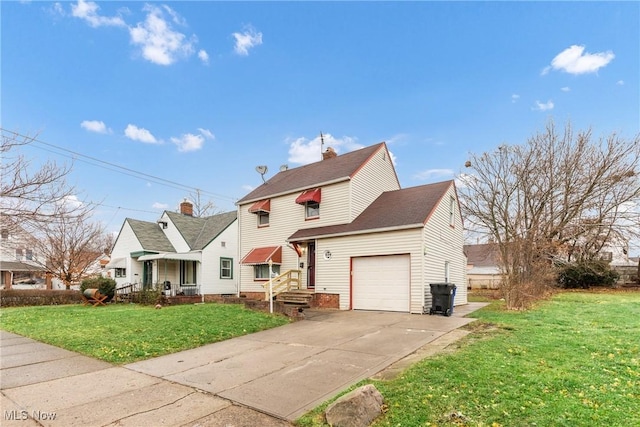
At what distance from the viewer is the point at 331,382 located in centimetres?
579

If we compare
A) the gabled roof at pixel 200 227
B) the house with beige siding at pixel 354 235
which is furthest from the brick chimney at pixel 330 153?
the gabled roof at pixel 200 227

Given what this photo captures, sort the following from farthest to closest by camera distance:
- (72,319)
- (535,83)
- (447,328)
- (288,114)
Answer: (288,114), (535,83), (72,319), (447,328)

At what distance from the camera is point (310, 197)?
17.5m

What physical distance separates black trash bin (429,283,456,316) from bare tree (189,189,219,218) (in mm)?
34380

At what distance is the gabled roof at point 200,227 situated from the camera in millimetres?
23234

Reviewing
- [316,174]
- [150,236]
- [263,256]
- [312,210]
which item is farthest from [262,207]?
[150,236]

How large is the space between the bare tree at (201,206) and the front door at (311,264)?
92.5ft

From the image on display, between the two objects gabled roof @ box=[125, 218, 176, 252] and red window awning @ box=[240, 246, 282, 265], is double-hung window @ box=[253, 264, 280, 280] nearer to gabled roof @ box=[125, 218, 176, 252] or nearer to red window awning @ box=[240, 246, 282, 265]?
red window awning @ box=[240, 246, 282, 265]

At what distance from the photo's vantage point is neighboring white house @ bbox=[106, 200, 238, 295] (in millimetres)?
21953

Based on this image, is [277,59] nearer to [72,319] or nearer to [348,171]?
[348,171]

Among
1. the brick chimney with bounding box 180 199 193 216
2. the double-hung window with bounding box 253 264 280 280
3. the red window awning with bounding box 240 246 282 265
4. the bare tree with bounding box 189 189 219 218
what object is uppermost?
the bare tree with bounding box 189 189 219 218

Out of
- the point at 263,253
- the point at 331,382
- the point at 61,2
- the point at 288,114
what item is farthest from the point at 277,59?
the point at 331,382

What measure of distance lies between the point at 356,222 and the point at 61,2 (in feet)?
41.8

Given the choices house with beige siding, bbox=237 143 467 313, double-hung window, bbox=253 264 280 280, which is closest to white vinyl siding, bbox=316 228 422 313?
house with beige siding, bbox=237 143 467 313
